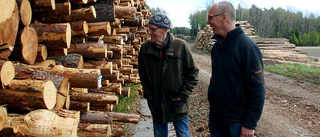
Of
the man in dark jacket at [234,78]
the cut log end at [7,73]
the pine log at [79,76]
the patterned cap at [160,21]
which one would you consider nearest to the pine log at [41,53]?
the pine log at [79,76]

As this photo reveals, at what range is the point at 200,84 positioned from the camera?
920 cm

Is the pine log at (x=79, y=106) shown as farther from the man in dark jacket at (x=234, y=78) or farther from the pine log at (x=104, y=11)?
the man in dark jacket at (x=234, y=78)

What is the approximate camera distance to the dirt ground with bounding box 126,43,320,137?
15.2 ft

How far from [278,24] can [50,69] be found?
5831cm

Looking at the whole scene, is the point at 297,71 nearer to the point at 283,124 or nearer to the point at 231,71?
the point at 283,124

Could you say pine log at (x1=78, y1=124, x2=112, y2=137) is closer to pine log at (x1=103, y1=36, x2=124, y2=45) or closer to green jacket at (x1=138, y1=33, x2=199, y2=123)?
green jacket at (x1=138, y1=33, x2=199, y2=123)

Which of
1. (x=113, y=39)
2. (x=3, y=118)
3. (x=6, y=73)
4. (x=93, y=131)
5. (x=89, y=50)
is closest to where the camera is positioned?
(x=3, y=118)

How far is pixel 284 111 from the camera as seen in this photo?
5.86 m

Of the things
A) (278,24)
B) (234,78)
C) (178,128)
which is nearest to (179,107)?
(178,128)

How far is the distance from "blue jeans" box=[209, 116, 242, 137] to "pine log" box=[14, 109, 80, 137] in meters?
1.51

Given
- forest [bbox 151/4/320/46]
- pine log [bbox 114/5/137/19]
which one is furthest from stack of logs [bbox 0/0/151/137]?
forest [bbox 151/4/320/46]

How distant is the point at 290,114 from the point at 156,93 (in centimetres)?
437

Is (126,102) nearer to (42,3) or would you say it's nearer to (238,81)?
(42,3)

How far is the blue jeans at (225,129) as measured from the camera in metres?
2.28
